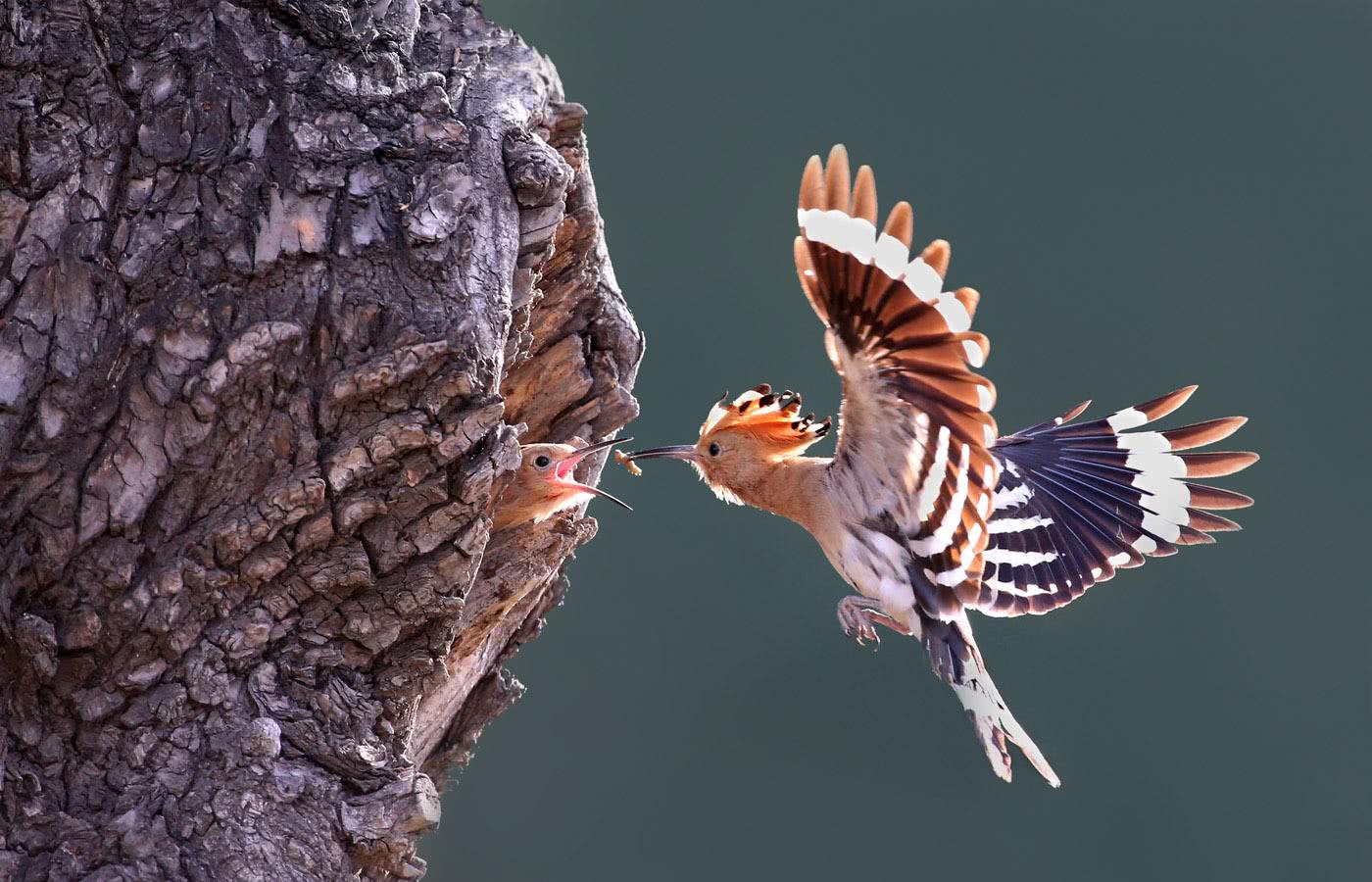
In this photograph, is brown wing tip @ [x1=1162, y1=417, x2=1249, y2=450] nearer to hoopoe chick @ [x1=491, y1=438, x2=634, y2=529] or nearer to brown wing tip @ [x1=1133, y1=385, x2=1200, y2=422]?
brown wing tip @ [x1=1133, y1=385, x2=1200, y2=422]

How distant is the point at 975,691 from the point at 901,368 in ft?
1.60

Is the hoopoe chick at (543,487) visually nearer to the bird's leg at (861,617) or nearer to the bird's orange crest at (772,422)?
the bird's orange crest at (772,422)

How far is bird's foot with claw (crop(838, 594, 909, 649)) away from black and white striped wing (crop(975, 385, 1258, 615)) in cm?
13

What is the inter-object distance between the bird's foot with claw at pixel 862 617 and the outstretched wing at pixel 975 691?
46 millimetres

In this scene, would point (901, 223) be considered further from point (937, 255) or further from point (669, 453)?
point (669, 453)

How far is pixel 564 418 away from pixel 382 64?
1.50 ft

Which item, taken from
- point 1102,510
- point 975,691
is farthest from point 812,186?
point 1102,510

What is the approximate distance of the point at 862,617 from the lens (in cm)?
164

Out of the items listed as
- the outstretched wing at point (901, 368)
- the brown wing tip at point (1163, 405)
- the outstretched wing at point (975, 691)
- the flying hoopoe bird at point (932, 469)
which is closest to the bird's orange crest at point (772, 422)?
the flying hoopoe bird at point (932, 469)

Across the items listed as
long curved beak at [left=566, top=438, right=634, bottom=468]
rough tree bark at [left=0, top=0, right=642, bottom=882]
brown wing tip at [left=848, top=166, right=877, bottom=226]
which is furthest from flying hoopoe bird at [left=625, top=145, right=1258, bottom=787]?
rough tree bark at [left=0, top=0, right=642, bottom=882]

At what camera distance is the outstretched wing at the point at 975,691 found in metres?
1.58

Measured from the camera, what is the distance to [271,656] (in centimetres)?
124

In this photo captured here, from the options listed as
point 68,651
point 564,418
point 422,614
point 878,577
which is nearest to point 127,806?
point 68,651

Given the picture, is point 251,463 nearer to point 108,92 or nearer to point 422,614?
point 422,614
